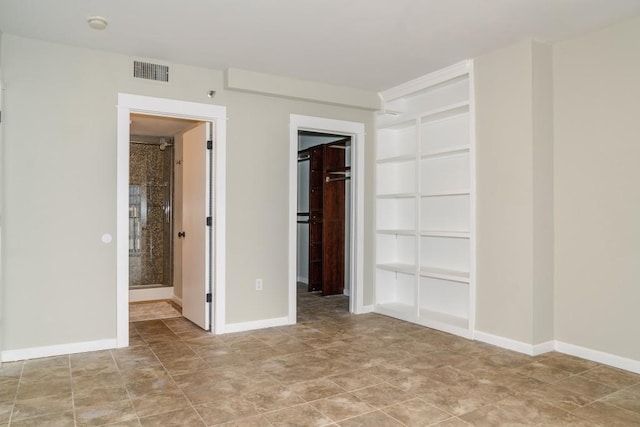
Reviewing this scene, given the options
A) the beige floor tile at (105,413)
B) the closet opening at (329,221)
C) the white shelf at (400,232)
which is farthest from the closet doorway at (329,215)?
the beige floor tile at (105,413)

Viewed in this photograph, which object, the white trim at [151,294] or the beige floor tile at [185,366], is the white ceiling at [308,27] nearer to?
the beige floor tile at [185,366]

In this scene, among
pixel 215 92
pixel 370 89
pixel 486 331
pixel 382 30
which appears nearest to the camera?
pixel 382 30

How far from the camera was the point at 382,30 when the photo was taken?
3.43 meters

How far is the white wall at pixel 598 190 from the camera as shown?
10.9 feet

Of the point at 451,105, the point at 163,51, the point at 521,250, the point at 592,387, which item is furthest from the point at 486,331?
the point at 163,51

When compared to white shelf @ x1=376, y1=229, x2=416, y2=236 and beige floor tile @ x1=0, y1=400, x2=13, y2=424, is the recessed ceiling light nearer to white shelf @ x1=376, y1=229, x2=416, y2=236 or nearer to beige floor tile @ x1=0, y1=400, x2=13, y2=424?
beige floor tile @ x1=0, y1=400, x2=13, y2=424

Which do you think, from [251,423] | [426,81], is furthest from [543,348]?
[426,81]

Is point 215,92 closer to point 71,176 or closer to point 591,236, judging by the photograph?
point 71,176

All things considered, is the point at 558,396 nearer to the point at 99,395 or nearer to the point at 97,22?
the point at 99,395

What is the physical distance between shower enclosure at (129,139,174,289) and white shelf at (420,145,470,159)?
386cm

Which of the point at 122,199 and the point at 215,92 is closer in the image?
the point at 122,199

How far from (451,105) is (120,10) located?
2985 mm

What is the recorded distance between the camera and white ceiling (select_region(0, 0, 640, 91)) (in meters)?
3.02

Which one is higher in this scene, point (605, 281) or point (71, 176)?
point (71, 176)
